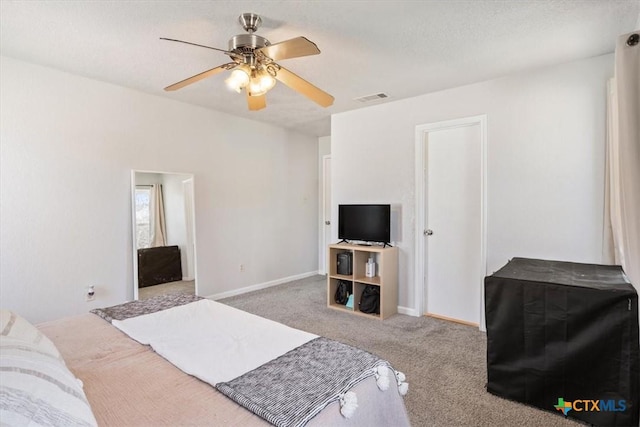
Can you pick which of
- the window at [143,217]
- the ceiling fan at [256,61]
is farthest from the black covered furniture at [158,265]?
the ceiling fan at [256,61]

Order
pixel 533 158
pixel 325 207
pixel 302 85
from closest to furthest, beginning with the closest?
pixel 302 85 < pixel 533 158 < pixel 325 207

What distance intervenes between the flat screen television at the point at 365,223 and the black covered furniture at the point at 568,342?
5.49 feet

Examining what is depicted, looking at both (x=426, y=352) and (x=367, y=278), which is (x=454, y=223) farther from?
(x=426, y=352)

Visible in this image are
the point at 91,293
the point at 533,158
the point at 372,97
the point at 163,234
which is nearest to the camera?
the point at 533,158

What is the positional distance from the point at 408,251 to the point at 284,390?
116 inches

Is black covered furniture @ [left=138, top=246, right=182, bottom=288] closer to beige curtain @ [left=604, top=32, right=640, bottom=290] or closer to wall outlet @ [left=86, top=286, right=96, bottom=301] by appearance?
wall outlet @ [left=86, top=286, right=96, bottom=301]

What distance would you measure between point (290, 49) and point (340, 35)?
0.66 m

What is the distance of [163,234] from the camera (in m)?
3.88

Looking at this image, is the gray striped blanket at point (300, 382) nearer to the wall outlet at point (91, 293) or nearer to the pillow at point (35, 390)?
the pillow at point (35, 390)

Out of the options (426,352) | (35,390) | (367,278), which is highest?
(35,390)

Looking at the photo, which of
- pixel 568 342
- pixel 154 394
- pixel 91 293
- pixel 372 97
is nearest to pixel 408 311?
pixel 568 342

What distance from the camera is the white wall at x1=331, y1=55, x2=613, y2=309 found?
2.81 meters

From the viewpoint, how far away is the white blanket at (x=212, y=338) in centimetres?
136

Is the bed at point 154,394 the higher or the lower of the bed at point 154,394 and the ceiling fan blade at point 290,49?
the lower
